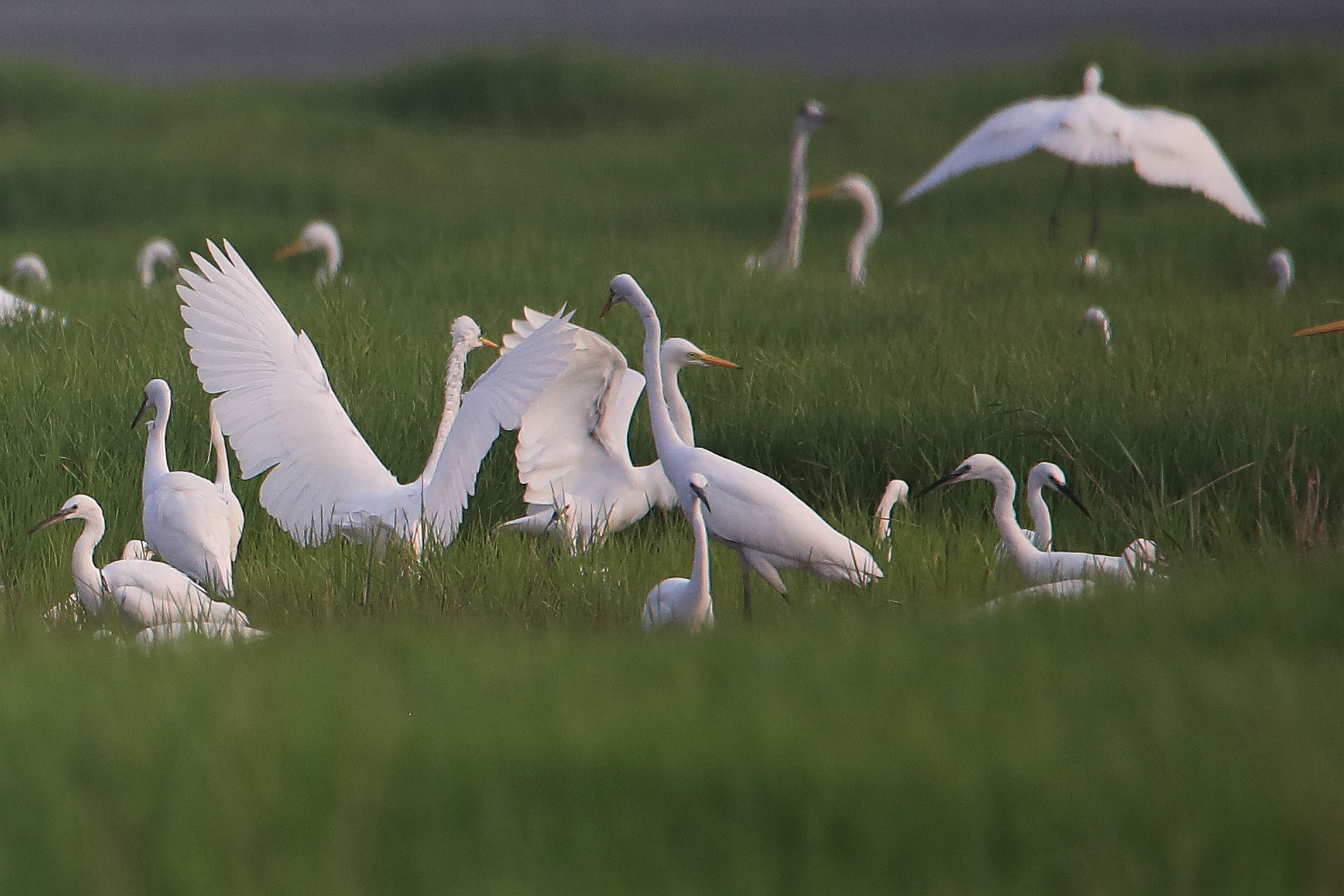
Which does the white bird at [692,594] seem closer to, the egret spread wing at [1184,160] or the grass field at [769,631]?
the grass field at [769,631]

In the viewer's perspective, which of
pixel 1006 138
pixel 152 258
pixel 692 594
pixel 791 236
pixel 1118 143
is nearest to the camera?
pixel 692 594

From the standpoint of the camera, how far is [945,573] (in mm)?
5465

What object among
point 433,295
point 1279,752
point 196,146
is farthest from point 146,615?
Result: point 196,146

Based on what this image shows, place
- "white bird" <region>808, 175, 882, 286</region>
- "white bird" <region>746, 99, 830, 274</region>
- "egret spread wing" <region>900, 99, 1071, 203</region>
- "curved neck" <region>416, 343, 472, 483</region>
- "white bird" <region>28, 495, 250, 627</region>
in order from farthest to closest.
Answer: "white bird" <region>746, 99, 830, 274</region> < "white bird" <region>808, 175, 882, 286</region> < "egret spread wing" <region>900, 99, 1071, 203</region> < "curved neck" <region>416, 343, 472, 483</region> < "white bird" <region>28, 495, 250, 627</region>

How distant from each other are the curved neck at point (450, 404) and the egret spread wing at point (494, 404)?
0.21m

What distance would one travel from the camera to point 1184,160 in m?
9.89

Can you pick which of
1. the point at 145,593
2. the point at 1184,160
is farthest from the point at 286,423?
the point at 1184,160

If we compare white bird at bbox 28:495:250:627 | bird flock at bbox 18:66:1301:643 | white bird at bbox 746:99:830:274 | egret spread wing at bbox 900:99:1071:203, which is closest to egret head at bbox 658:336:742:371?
bird flock at bbox 18:66:1301:643

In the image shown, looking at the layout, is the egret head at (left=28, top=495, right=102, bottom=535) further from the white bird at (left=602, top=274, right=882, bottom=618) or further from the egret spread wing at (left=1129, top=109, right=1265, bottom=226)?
the egret spread wing at (left=1129, top=109, right=1265, bottom=226)

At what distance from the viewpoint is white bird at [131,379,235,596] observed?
5555mm

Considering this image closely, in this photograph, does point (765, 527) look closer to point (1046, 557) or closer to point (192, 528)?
point (1046, 557)

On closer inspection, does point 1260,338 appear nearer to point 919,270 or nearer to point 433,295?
point 919,270

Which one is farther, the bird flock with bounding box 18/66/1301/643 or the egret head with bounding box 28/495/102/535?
the egret head with bounding box 28/495/102/535

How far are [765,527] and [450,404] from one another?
1657mm
